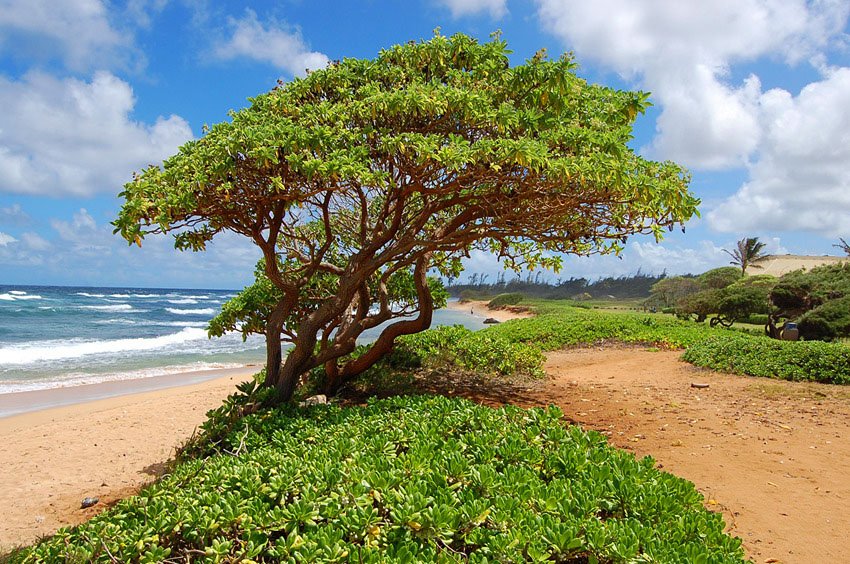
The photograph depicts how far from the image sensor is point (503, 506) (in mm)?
3139

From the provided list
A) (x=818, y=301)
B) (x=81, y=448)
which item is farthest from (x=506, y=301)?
(x=81, y=448)

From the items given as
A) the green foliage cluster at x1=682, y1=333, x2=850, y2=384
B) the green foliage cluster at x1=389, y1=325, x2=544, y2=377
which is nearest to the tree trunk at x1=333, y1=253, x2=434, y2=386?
the green foliage cluster at x1=389, y1=325, x2=544, y2=377

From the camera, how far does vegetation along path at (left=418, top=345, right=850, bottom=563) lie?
164 inches

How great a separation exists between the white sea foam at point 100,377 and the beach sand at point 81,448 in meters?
0.87

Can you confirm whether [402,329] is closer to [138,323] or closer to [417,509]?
[417,509]

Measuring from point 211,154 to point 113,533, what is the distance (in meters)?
3.54

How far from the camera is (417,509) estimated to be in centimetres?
307

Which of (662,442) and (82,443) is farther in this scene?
(82,443)

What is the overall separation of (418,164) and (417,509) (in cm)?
333

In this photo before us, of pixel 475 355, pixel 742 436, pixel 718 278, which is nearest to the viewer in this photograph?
pixel 742 436

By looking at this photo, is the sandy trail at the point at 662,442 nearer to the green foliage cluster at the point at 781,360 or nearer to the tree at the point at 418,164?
the green foliage cluster at the point at 781,360

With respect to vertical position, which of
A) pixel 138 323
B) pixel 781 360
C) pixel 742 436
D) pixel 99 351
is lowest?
pixel 99 351

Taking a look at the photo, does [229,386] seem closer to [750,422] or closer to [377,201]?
[377,201]

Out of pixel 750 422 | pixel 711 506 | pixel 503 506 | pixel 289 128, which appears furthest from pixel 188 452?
pixel 750 422
